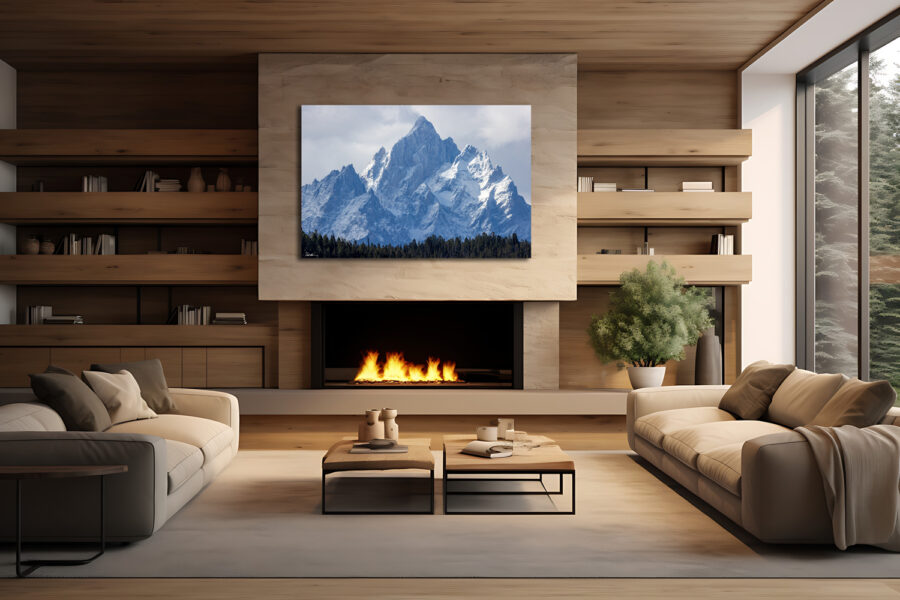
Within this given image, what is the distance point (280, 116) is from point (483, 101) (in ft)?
5.41

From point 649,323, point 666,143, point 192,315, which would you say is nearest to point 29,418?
point 192,315

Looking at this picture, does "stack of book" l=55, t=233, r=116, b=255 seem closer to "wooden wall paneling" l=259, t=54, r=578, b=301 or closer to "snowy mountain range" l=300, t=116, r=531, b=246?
"wooden wall paneling" l=259, t=54, r=578, b=301

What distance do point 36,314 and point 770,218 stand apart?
631 cm

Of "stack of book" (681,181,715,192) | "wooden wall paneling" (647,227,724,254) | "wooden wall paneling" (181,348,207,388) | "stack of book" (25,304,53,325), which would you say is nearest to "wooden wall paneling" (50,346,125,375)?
"stack of book" (25,304,53,325)

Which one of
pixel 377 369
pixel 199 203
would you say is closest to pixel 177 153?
pixel 199 203

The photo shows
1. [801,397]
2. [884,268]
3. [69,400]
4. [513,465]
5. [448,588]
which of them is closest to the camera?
Result: [448,588]

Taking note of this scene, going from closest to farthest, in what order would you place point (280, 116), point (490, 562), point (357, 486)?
point (490, 562)
point (357, 486)
point (280, 116)

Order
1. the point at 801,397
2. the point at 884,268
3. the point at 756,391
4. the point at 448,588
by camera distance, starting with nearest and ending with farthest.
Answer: the point at 448,588 → the point at 801,397 → the point at 756,391 → the point at 884,268

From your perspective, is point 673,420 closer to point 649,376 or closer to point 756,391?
point 756,391

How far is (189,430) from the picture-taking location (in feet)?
14.7

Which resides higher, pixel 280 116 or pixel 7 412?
pixel 280 116

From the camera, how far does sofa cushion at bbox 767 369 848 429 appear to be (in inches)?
168

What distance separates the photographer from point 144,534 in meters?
3.44

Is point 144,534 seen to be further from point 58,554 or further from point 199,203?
point 199,203
